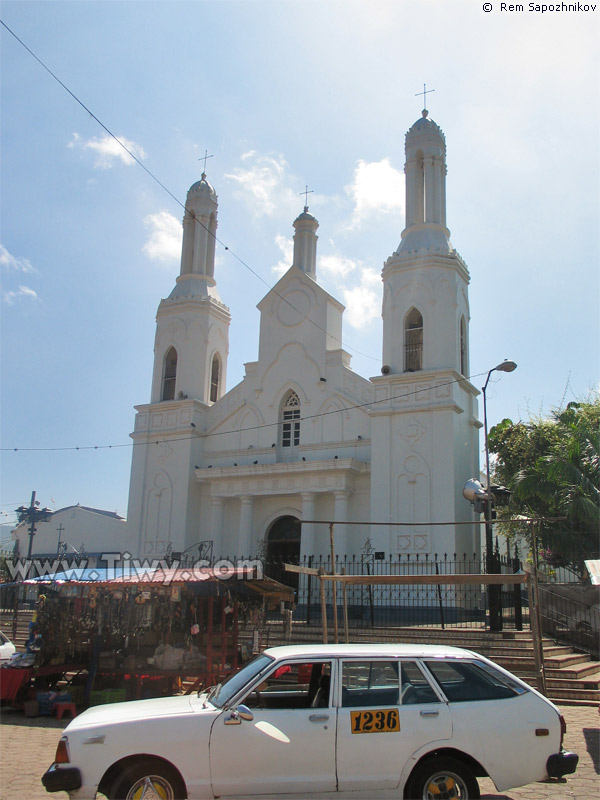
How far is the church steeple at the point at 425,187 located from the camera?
24594 mm

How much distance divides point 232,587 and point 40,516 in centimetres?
2494

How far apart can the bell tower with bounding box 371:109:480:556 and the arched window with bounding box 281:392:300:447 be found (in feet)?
11.4

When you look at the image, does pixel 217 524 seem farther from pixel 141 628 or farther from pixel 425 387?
pixel 141 628

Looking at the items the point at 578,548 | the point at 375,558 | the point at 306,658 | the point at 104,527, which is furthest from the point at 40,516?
the point at 306,658

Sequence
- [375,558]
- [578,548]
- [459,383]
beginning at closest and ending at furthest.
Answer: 1. [578,548]
2. [375,558]
3. [459,383]

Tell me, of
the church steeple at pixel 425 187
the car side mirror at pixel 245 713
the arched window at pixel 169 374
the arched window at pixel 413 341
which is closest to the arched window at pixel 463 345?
the arched window at pixel 413 341

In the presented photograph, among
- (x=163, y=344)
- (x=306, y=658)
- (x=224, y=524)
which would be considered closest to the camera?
(x=306, y=658)

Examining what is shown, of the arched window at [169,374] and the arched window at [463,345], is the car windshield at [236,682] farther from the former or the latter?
the arched window at [169,374]

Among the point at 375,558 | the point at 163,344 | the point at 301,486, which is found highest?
the point at 163,344

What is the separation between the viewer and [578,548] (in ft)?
63.8

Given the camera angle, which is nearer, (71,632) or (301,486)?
(71,632)

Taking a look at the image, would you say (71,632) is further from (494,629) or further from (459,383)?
(459,383)

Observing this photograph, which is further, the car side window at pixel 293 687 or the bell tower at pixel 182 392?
the bell tower at pixel 182 392

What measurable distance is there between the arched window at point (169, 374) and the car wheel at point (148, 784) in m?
22.7
